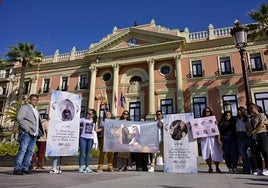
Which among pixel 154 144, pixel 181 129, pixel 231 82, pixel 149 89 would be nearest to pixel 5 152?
pixel 154 144

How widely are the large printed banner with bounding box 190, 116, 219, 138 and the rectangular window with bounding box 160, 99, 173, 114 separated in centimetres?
1560

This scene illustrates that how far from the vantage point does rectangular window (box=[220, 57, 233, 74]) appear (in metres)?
21.7

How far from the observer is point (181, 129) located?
6789 mm

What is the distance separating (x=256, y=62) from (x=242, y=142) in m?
17.5

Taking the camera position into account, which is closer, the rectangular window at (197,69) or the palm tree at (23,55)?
the rectangular window at (197,69)

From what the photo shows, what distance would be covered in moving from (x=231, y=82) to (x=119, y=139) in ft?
56.2

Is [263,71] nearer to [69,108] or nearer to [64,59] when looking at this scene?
[69,108]

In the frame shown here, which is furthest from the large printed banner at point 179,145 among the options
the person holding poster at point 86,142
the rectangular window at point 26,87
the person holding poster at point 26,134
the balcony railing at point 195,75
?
the rectangular window at point 26,87

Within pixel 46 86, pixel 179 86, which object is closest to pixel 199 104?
pixel 179 86

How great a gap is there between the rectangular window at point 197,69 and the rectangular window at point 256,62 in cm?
451

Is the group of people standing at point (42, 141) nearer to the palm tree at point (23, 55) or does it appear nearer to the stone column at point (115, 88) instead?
the stone column at point (115, 88)

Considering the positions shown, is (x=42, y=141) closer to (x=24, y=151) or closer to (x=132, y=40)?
(x=24, y=151)

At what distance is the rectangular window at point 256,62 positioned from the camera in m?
20.9

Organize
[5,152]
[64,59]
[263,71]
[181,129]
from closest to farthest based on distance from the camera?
[181,129]
[5,152]
[263,71]
[64,59]
